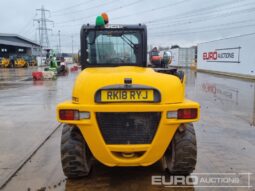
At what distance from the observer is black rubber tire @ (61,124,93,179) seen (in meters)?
4.25

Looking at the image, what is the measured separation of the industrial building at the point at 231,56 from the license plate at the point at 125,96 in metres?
20.5

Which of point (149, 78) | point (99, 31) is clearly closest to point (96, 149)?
point (149, 78)

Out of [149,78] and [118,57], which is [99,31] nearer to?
[118,57]

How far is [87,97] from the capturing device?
3.86 m

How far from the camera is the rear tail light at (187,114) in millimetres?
3896

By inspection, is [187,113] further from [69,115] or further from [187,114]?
[69,115]

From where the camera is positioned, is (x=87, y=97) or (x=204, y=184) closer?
(x=87, y=97)

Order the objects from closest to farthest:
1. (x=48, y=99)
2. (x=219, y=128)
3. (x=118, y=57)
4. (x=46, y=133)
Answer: (x=118, y=57), (x=46, y=133), (x=219, y=128), (x=48, y=99)

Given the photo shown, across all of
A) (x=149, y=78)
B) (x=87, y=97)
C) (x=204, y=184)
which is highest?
(x=149, y=78)

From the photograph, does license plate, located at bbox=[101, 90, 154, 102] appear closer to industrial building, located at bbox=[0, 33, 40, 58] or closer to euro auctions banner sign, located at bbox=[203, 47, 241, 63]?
euro auctions banner sign, located at bbox=[203, 47, 241, 63]

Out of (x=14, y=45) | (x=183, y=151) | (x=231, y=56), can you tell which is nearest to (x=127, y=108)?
(x=183, y=151)

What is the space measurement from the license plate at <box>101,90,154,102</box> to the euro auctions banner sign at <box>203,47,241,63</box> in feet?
74.7

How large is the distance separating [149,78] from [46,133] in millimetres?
4064

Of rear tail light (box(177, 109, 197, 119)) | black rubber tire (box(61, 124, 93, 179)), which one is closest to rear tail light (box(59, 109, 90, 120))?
black rubber tire (box(61, 124, 93, 179))
